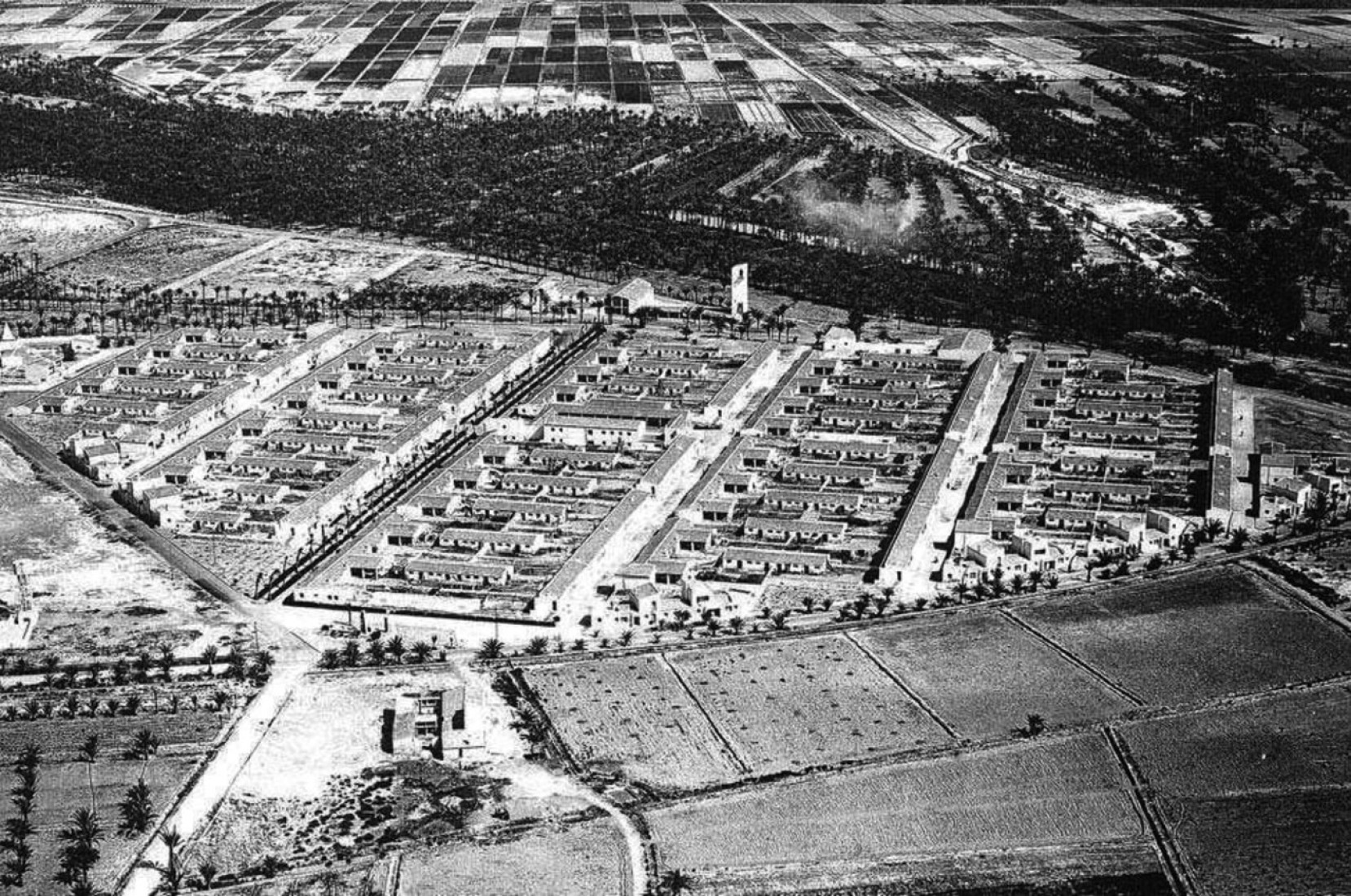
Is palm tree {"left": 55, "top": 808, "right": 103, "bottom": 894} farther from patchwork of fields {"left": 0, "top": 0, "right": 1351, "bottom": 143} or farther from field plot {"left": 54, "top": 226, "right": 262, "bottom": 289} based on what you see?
patchwork of fields {"left": 0, "top": 0, "right": 1351, "bottom": 143}

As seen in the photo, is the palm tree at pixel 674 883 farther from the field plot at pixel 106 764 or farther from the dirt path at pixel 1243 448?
the dirt path at pixel 1243 448

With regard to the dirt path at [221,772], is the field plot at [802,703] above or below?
above

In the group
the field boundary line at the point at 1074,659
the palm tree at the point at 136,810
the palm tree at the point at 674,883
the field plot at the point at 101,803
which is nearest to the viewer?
the palm tree at the point at 674,883

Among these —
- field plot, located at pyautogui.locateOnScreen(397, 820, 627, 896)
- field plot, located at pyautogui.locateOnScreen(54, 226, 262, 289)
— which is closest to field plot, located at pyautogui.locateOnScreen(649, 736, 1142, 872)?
field plot, located at pyautogui.locateOnScreen(397, 820, 627, 896)

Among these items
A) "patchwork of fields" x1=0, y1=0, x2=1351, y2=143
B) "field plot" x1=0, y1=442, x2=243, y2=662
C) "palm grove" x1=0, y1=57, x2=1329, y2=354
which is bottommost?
"field plot" x1=0, y1=442, x2=243, y2=662

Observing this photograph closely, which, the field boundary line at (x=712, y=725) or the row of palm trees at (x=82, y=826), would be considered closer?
the row of palm trees at (x=82, y=826)

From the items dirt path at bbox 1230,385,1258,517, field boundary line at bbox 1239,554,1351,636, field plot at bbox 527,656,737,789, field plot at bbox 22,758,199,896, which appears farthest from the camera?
dirt path at bbox 1230,385,1258,517

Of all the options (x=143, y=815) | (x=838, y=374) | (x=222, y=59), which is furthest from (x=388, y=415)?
(x=222, y=59)

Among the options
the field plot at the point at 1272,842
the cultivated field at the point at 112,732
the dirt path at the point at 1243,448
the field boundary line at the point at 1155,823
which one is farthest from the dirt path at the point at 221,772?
the dirt path at the point at 1243,448
